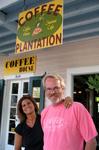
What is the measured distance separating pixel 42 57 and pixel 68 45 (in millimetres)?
948

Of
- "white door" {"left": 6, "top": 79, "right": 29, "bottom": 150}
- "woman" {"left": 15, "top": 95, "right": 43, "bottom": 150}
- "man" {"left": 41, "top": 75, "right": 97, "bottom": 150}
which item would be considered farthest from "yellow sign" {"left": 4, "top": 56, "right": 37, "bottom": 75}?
"man" {"left": 41, "top": 75, "right": 97, "bottom": 150}

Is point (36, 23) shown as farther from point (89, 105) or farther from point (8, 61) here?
point (89, 105)

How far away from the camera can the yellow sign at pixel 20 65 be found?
745cm

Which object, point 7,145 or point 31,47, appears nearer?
point 31,47

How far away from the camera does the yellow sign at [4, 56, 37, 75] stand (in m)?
7.45

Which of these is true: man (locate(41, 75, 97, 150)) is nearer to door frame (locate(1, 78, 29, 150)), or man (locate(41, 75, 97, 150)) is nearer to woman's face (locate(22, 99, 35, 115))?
woman's face (locate(22, 99, 35, 115))

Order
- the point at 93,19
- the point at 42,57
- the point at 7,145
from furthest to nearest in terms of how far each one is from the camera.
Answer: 1. the point at 7,145
2. the point at 42,57
3. the point at 93,19

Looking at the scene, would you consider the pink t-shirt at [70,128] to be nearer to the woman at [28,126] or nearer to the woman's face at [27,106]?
the woman at [28,126]

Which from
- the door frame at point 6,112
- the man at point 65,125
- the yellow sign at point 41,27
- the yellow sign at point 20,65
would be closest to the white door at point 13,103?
the door frame at point 6,112

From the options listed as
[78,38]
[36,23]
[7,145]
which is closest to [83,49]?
[78,38]

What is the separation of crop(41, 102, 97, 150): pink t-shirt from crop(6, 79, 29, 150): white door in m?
5.76

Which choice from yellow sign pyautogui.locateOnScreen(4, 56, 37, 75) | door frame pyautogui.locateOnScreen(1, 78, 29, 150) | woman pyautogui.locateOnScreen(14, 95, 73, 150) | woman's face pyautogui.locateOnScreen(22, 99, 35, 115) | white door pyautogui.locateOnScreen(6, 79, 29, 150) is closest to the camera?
woman pyautogui.locateOnScreen(14, 95, 73, 150)

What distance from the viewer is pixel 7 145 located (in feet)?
26.5

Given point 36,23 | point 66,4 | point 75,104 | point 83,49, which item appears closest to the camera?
point 75,104
